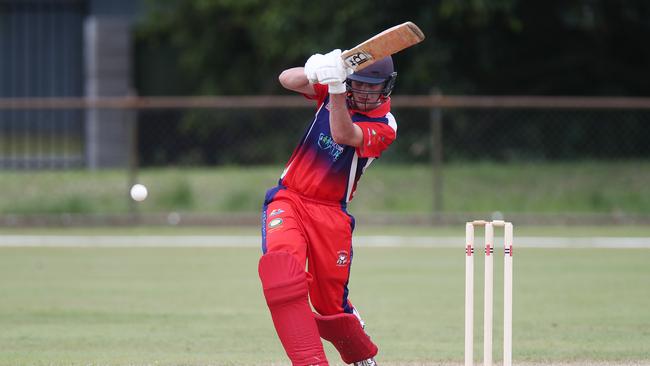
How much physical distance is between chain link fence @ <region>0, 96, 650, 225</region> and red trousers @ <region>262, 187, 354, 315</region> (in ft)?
36.7

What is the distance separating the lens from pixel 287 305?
6246mm

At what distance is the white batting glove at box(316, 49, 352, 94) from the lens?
6.16 meters

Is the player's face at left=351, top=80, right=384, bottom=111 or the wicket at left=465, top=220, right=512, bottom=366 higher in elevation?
the player's face at left=351, top=80, right=384, bottom=111

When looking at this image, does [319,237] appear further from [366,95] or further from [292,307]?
[366,95]

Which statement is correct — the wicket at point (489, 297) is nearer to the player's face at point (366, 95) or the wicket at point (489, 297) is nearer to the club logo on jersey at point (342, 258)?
the club logo on jersey at point (342, 258)

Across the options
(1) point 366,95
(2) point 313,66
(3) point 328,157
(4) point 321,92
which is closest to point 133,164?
(4) point 321,92

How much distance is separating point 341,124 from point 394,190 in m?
13.3

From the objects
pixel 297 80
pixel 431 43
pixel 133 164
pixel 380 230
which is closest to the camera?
pixel 297 80

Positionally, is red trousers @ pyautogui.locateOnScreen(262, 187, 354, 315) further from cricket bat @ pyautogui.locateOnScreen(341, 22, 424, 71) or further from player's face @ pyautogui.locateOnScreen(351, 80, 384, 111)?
cricket bat @ pyautogui.locateOnScreen(341, 22, 424, 71)

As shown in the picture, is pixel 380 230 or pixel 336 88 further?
pixel 380 230

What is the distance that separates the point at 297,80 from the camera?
6.66 metres

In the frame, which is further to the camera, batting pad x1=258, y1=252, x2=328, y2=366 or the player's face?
the player's face

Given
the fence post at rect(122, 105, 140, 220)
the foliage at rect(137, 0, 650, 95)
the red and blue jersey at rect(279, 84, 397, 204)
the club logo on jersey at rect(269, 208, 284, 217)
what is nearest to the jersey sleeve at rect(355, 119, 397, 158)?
the red and blue jersey at rect(279, 84, 397, 204)

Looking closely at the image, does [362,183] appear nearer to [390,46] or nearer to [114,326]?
[114,326]
